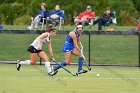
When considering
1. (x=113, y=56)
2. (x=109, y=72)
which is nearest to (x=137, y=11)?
(x=113, y=56)

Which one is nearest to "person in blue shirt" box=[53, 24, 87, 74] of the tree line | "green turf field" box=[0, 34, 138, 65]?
"green turf field" box=[0, 34, 138, 65]

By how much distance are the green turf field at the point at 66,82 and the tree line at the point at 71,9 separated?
77.4 ft

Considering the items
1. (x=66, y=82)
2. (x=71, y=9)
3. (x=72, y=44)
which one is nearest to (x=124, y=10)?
(x=71, y=9)

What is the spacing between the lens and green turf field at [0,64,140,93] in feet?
51.5

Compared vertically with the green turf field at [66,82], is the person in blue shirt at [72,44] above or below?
above

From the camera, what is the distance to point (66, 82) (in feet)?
58.4

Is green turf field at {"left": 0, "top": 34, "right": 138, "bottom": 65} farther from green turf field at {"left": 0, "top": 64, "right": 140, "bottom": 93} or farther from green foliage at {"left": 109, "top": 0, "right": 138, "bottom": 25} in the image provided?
green foliage at {"left": 109, "top": 0, "right": 138, "bottom": 25}

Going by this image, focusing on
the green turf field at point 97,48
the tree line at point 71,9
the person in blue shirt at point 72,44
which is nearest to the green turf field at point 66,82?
the person in blue shirt at point 72,44

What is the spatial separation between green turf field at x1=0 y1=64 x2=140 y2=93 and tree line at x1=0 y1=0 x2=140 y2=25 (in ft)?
77.4

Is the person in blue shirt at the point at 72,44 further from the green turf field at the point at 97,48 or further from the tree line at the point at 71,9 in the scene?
the tree line at the point at 71,9

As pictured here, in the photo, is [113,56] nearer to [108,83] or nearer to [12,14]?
[108,83]

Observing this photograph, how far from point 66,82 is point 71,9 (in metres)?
32.3

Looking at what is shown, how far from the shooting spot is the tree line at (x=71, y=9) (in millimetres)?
47781

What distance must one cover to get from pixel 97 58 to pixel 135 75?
21.6ft
